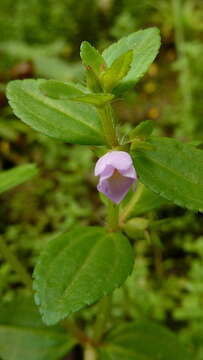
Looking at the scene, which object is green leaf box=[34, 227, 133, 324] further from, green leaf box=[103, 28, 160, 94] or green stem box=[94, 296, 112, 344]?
green leaf box=[103, 28, 160, 94]

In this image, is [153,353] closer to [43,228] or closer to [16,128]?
[43,228]

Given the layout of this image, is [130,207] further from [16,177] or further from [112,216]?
[16,177]

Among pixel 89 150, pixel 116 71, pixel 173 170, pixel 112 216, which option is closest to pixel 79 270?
pixel 112 216

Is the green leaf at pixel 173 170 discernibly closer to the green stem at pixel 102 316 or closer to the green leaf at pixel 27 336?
the green stem at pixel 102 316

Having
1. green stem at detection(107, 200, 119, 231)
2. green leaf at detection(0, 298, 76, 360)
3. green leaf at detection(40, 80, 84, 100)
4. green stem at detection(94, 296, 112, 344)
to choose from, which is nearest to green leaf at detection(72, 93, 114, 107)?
green leaf at detection(40, 80, 84, 100)

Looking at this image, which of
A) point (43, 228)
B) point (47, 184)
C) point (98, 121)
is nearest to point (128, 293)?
point (43, 228)

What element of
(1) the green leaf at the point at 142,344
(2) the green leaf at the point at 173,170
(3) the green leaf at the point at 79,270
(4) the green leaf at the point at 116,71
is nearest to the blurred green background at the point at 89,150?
(1) the green leaf at the point at 142,344
